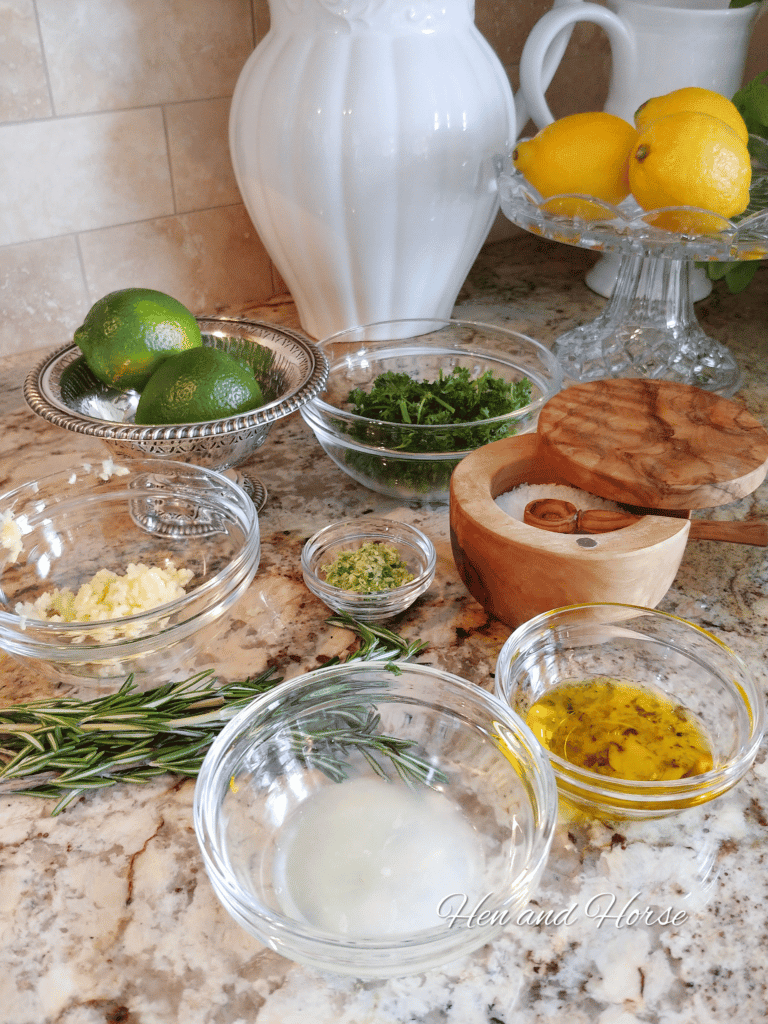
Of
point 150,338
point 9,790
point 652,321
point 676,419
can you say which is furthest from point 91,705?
point 652,321

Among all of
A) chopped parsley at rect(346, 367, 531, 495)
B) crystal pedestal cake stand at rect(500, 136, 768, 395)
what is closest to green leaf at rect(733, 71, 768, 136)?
crystal pedestal cake stand at rect(500, 136, 768, 395)

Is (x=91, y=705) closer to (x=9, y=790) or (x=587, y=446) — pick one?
(x=9, y=790)

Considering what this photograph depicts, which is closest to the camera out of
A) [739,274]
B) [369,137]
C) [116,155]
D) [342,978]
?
[342,978]

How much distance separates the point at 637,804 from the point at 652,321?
718 millimetres

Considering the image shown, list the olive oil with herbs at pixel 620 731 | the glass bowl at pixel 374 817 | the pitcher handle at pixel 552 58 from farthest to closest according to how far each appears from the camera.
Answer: the pitcher handle at pixel 552 58
the olive oil with herbs at pixel 620 731
the glass bowl at pixel 374 817

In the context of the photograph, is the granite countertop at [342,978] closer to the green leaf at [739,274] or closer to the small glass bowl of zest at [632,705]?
the small glass bowl of zest at [632,705]

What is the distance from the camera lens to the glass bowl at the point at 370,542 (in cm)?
69

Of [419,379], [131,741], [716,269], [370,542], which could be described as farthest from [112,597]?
[716,269]

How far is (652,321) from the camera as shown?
42.6 inches

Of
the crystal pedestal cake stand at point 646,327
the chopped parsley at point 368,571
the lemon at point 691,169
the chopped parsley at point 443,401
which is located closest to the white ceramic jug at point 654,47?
the crystal pedestal cake stand at point 646,327

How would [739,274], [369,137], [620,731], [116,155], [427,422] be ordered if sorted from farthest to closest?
1. [739,274]
2. [116,155]
3. [369,137]
4. [427,422]
5. [620,731]

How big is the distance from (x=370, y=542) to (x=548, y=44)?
609 millimetres

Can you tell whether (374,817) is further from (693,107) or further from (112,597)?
(693,107)

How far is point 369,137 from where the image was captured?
92cm
